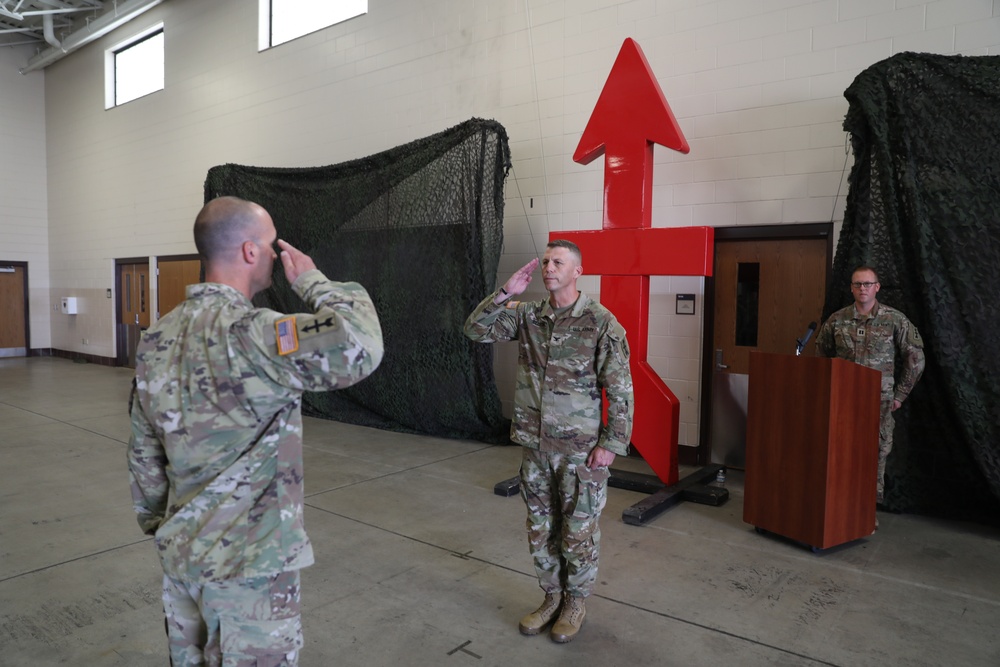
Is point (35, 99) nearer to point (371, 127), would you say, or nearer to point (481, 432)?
point (371, 127)

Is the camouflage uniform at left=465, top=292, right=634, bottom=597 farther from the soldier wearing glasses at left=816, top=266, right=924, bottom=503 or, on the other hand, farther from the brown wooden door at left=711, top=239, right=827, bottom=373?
the brown wooden door at left=711, top=239, right=827, bottom=373

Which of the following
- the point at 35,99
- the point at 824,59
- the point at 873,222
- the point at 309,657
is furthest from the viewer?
the point at 35,99

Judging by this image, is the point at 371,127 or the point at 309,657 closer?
the point at 309,657

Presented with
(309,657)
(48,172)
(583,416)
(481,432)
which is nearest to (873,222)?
(583,416)

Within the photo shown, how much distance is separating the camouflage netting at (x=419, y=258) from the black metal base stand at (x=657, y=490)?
4.72ft

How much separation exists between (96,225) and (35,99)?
3111mm

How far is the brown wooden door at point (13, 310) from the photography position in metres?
12.0

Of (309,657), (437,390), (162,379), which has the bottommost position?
(309,657)

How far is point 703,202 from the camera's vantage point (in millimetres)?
4934

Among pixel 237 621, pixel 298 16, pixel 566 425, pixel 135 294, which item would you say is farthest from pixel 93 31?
pixel 237 621

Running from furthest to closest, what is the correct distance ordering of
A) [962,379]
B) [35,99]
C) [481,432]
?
[35,99] → [481,432] → [962,379]

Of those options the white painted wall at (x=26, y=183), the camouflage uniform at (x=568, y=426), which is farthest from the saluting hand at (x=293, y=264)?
the white painted wall at (x=26, y=183)

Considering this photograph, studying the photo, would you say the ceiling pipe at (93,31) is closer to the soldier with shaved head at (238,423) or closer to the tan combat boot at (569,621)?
the soldier with shaved head at (238,423)

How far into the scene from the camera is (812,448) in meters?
3.33
